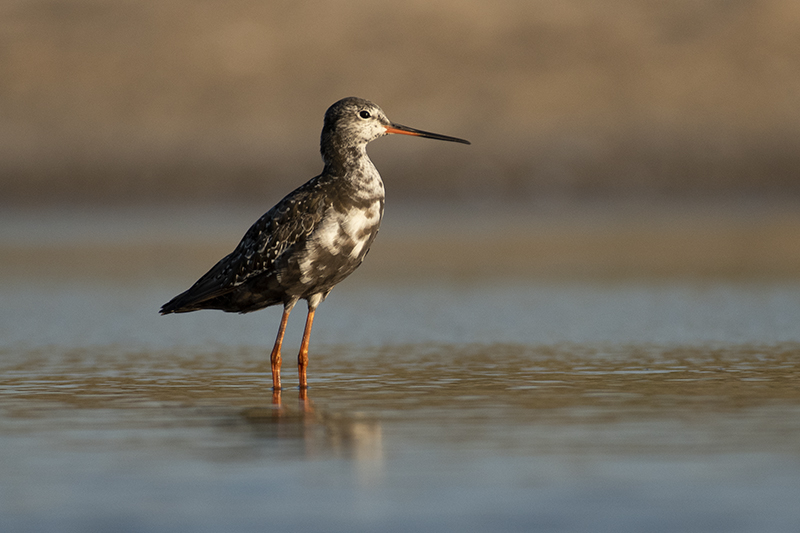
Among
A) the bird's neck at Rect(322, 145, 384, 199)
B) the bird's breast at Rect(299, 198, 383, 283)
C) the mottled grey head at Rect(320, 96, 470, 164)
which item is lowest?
the bird's breast at Rect(299, 198, 383, 283)

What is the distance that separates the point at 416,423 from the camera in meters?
8.86

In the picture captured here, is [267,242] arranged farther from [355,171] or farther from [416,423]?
[416,423]

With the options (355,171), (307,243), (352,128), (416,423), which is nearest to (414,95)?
(352,128)

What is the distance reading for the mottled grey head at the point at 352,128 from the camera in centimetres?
1159

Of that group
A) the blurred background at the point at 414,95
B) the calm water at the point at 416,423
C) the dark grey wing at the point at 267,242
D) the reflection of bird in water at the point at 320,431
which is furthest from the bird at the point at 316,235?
the blurred background at the point at 414,95

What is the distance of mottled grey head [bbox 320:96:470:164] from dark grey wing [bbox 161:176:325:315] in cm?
31

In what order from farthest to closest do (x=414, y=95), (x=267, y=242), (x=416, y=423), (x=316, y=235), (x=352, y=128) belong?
(x=414, y=95), (x=352, y=128), (x=267, y=242), (x=316, y=235), (x=416, y=423)

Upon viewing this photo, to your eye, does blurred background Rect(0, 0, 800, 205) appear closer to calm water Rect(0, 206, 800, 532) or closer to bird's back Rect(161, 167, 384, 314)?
calm water Rect(0, 206, 800, 532)

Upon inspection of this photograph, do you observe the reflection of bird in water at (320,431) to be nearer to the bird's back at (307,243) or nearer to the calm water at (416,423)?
the calm water at (416,423)

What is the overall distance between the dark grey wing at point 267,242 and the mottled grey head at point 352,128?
1.01 ft

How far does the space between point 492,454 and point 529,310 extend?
30.1 feet

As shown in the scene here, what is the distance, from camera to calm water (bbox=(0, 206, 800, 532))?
6.55 metres

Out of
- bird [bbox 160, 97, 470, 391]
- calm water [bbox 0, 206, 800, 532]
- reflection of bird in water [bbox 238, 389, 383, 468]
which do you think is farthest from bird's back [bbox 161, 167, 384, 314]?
reflection of bird in water [bbox 238, 389, 383, 468]

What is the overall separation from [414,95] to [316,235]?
54492 mm
